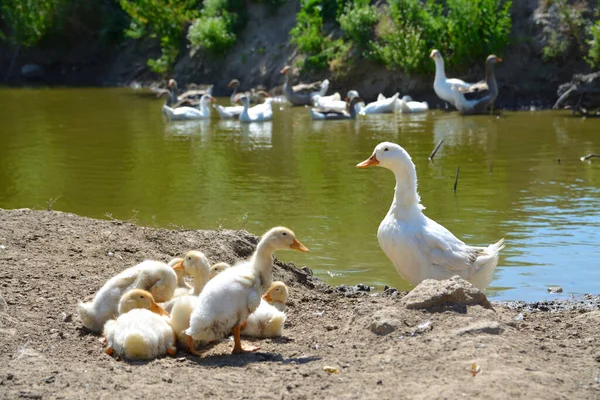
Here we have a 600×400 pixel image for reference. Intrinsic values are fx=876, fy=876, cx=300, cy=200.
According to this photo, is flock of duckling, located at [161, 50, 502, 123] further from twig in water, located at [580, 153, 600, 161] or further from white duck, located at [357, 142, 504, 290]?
white duck, located at [357, 142, 504, 290]

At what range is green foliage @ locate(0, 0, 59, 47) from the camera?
34500mm

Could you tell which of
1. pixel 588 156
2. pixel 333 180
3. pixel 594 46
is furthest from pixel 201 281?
pixel 594 46

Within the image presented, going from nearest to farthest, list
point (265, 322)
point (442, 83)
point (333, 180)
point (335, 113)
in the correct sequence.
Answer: point (265, 322) < point (333, 180) < point (335, 113) < point (442, 83)

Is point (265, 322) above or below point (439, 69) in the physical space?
below

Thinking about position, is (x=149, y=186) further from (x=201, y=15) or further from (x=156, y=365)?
(x=201, y=15)

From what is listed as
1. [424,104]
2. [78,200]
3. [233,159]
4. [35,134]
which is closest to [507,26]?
[424,104]

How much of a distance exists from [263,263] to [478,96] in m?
17.5

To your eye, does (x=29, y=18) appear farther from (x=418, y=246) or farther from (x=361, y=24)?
(x=418, y=246)

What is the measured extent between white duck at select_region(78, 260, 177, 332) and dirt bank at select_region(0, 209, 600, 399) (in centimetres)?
17

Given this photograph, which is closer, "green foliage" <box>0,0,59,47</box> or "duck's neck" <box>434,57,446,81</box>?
"duck's neck" <box>434,57,446,81</box>

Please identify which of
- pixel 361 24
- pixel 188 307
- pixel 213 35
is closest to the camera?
pixel 188 307

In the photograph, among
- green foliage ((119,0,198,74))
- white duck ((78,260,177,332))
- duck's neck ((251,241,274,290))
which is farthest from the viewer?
green foliage ((119,0,198,74))

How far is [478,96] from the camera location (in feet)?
74.7

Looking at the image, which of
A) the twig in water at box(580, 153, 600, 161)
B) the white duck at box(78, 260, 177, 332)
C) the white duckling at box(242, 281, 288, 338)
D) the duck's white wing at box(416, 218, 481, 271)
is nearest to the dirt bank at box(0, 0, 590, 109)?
the twig in water at box(580, 153, 600, 161)
